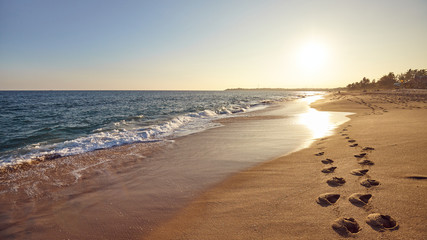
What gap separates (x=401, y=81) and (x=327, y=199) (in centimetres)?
8489

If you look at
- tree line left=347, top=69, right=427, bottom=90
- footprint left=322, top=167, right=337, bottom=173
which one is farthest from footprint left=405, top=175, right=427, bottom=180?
tree line left=347, top=69, right=427, bottom=90

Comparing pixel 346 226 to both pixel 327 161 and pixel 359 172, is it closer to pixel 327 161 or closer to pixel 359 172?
pixel 359 172

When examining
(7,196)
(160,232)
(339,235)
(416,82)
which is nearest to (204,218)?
(160,232)

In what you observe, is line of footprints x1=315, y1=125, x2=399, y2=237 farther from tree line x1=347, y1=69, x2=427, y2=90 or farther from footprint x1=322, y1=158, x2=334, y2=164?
tree line x1=347, y1=69, x2=427, y2=90

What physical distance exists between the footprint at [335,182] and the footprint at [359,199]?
1.56 feet

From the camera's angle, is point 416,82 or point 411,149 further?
point 416,82

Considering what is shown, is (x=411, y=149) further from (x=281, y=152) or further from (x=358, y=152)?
(x=281, y=152)

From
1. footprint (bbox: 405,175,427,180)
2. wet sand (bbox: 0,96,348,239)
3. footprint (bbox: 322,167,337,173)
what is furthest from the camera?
footprint (bbox: 322,167,337,173)

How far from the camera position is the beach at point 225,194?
99.1 inches

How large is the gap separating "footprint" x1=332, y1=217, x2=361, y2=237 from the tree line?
76.5 metres

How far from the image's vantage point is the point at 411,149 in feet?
14.7

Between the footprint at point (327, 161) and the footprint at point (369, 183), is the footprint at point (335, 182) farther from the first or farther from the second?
the footprint at point (327, 161)

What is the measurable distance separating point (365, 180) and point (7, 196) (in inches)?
286

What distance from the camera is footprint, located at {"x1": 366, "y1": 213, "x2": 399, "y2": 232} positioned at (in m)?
2.17
